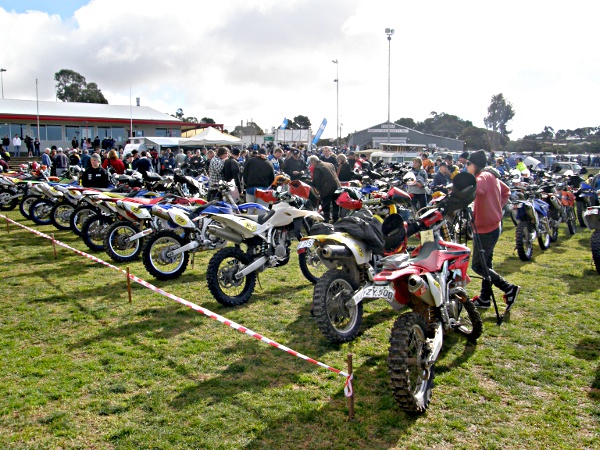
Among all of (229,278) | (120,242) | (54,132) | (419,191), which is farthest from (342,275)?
(54,132)

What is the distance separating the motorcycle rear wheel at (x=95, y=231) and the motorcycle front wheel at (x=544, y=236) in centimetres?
805

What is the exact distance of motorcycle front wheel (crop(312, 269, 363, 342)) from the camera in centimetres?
480

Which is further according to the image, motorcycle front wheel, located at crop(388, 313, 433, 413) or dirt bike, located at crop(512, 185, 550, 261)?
dirt bike, located at crop(512, 185, 550, 261)

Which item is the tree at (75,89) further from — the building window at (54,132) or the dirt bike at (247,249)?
the dirt bike at (247,249)

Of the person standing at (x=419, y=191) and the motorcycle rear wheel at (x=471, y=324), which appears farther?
the person standing at (x=419, y=191)

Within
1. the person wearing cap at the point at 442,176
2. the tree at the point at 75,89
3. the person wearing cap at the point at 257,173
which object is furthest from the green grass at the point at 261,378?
the tree at the point at 75,89

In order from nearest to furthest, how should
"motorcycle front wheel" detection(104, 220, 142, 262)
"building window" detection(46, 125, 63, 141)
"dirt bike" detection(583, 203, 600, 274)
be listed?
"dirt bike" detection(583, 203, 600, 274) < "motorcycle front wheel" detection(104, 220, 142, 262) < "building window" detection(46, 125, 63, 141)

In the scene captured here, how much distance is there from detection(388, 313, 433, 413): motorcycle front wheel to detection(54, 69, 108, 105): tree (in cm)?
8243

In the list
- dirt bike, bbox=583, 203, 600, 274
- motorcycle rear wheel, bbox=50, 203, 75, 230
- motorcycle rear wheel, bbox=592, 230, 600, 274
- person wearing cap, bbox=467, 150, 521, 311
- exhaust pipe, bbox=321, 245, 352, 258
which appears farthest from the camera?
motorcycle rear wheel, bbox=50, 203, 75, 230

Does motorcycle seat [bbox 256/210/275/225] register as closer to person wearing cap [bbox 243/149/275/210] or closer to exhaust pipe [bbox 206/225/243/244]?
exhaust pipe [bbox 206/225/243/244]

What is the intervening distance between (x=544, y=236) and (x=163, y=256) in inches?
284

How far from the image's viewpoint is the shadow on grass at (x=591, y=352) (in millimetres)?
4259

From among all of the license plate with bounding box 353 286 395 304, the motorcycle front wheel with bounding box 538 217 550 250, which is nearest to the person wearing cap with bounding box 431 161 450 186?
the motorcycle front wheel with bounding box 538 217 550 250

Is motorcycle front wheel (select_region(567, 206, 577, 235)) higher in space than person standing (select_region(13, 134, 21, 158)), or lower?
lower
